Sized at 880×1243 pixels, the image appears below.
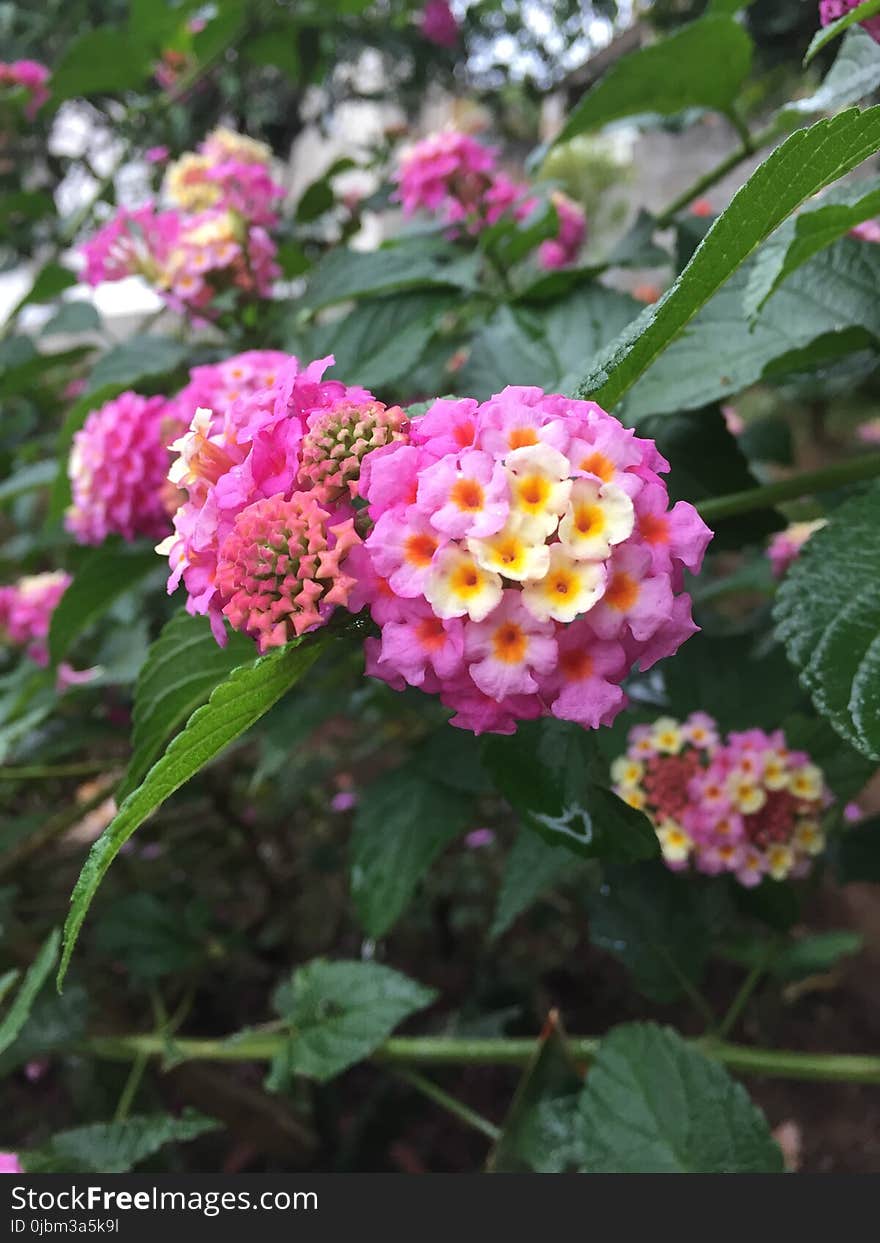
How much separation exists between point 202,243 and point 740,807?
733mm

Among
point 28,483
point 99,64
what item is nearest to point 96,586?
point 28,483

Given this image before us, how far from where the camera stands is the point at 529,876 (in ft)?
2.28

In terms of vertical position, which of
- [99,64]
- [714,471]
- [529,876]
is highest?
[99,64]

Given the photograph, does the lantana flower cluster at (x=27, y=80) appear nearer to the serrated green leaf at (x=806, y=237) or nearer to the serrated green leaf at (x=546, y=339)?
the serrated green leaf at (x=546, y=339)

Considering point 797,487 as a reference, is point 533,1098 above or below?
below

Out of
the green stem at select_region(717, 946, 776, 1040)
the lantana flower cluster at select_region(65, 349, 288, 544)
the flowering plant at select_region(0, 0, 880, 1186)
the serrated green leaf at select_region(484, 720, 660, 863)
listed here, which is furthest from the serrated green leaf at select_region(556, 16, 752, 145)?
the green stem at select_region(717, 946, 776, 1040)

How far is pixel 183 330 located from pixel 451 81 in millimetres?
1514

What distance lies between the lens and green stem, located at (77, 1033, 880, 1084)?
707 millimetres

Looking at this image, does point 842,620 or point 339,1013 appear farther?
point 339,1013

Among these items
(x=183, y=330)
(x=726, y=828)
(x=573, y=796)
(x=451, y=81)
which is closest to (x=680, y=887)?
(x=726, y=828)

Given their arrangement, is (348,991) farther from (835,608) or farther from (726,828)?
(835,608)

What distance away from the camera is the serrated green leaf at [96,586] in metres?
0.86

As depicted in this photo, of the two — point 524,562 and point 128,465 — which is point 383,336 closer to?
point 128,465

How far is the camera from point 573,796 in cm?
50
